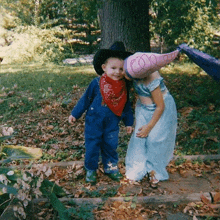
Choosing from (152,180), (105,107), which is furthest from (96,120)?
(152,180)

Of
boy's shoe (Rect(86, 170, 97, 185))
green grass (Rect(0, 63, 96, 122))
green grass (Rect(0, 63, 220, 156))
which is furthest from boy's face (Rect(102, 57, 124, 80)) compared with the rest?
green grass (Rect(0, 63, 96, 122))

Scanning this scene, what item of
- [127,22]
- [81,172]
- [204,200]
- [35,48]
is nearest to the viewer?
[204,200]

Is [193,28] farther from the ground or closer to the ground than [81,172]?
farther from the ground

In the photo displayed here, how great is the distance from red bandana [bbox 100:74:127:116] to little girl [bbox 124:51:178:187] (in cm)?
15

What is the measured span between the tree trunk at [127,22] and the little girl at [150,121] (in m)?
2.18

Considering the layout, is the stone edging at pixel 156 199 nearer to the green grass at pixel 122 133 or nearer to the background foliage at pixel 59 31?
the green grass at pixel 122 133

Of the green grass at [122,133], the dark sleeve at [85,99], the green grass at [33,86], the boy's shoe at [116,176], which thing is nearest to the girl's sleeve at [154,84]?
the dark sleeve at [85,99]

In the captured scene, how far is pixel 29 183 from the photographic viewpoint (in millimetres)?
2299

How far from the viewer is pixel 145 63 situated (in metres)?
2.58

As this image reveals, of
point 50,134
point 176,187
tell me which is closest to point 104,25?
point 50,134

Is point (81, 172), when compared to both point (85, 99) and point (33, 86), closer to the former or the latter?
point (85, 99)

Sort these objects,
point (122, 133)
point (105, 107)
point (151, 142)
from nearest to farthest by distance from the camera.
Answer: point (105, 107) < point (151, 142) < point (122, 133)

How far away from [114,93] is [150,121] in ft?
1.55

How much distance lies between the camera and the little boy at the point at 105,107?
9.31 ft
